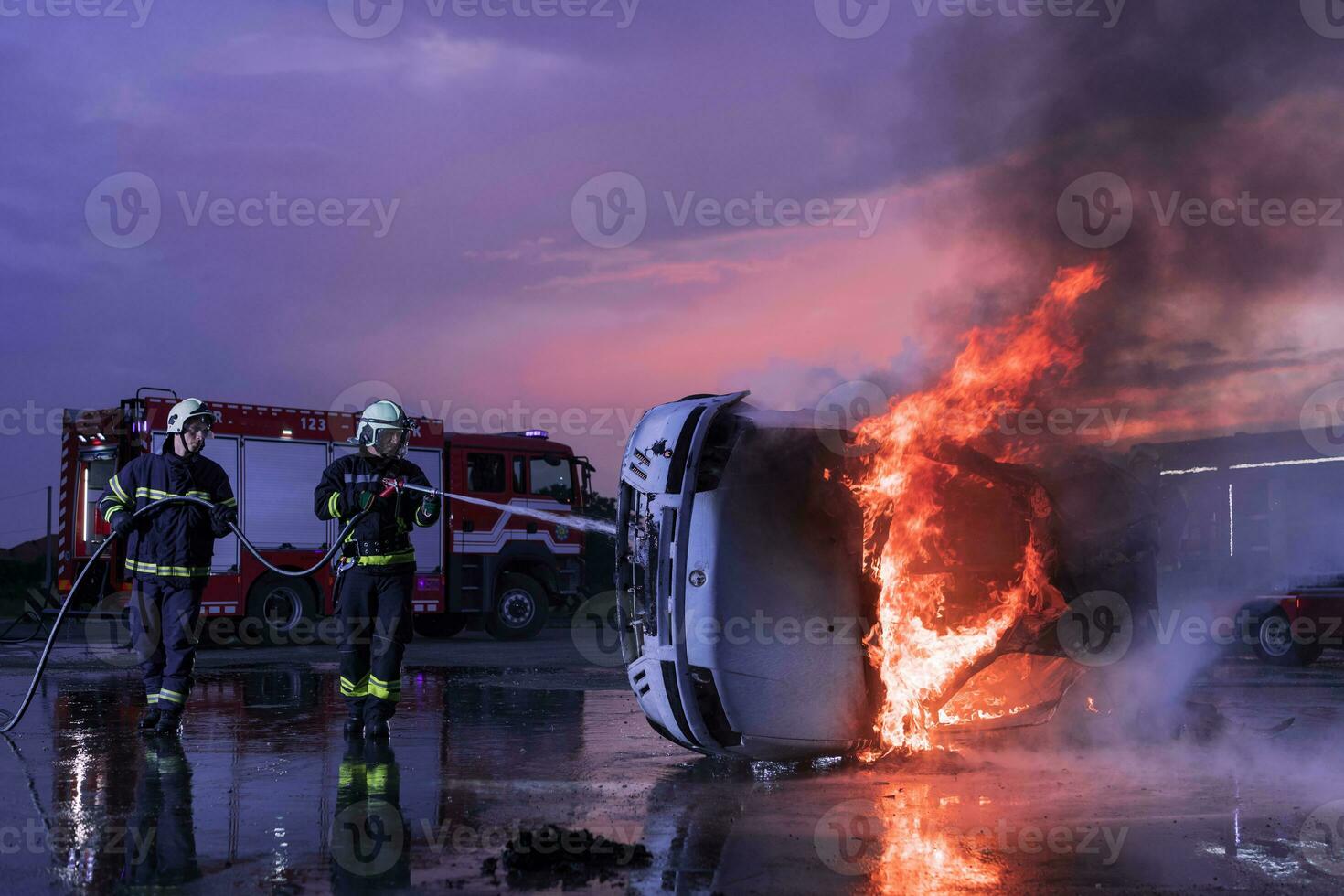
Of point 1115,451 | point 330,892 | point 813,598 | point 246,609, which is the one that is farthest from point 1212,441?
point 330,892

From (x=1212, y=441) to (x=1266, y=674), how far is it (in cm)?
332

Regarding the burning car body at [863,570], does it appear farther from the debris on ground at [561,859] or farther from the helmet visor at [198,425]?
the helmet visor at [198,425]

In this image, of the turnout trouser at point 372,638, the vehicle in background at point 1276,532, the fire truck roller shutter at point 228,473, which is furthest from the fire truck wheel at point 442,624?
the turnout trouser at point 372,638

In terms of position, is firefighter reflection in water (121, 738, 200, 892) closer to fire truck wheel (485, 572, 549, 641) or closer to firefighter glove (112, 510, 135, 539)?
firefighter glove (112, 510, 135, 539)

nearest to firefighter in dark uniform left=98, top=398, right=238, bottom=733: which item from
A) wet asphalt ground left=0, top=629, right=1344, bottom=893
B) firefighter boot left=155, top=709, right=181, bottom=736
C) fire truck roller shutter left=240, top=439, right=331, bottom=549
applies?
firefighter boot left=155, top=709, right=181, bottom=736

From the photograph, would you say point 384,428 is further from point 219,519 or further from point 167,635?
point 167,635

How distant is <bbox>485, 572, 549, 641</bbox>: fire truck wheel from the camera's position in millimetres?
18875

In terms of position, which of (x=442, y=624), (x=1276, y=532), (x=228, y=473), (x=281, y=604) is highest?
(x=228, y=473)

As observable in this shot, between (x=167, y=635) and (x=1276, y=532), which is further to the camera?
(x=1276, y=532)

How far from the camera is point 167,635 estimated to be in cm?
807

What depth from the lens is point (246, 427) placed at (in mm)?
17250

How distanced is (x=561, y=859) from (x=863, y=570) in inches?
93.5

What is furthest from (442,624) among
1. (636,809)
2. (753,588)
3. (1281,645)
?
(636,809)

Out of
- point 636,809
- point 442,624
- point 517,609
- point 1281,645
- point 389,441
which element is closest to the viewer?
point 636,809
